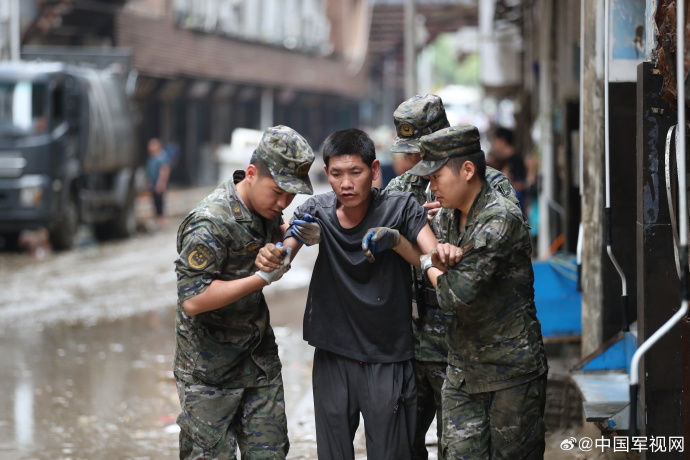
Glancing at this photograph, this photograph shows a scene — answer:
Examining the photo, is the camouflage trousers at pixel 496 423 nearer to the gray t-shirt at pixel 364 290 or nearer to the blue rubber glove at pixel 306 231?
the gray t-shirt at pixel 364 290

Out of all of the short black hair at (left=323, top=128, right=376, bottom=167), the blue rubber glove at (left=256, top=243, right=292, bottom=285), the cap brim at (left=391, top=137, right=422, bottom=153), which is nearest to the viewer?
the blue rubber glove at (left=256, top=243, right=292, bottom=285)

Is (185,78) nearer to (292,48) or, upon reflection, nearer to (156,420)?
(292,48)

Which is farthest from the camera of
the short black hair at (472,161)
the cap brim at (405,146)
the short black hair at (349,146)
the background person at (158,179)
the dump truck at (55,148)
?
the background person at (158,179)

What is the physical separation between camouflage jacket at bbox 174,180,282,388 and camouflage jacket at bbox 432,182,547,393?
32.9 inches

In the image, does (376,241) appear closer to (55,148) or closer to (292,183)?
(292,183)

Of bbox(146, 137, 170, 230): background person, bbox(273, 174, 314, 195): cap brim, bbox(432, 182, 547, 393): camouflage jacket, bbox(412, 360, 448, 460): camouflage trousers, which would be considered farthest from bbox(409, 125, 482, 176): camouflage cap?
bbox(146, 137, 170, 230): background person

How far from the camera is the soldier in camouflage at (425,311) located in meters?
5.00

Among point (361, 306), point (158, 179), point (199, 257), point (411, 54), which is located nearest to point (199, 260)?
point (199, 257)

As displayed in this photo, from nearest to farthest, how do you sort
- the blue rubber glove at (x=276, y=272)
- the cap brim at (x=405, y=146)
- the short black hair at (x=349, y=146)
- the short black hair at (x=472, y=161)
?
the blue rubber glove at (x=276, y=272) < the short black hair at (x=472, y=161) < the short black hair at (x=349, y=146) < the cap brim at (x=405, y=146)

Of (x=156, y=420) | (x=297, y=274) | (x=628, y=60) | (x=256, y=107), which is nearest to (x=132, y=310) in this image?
(x=297, y=274)

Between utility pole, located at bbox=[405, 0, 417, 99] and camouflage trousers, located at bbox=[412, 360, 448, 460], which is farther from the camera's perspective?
utility pole, located at bbox=[405, 0, 417, 99]

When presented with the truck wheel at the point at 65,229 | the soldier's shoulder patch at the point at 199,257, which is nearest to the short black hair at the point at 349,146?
the soldier's shoulder patch at the point at 199,257

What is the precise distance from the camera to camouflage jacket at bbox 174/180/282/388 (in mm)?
4371

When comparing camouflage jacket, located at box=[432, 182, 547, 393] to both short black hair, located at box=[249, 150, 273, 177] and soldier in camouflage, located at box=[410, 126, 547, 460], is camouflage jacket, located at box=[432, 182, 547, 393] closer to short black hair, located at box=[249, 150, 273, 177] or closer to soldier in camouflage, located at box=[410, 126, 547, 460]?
soldier in camouflage, located at box=[410, 126, 547, 460]
